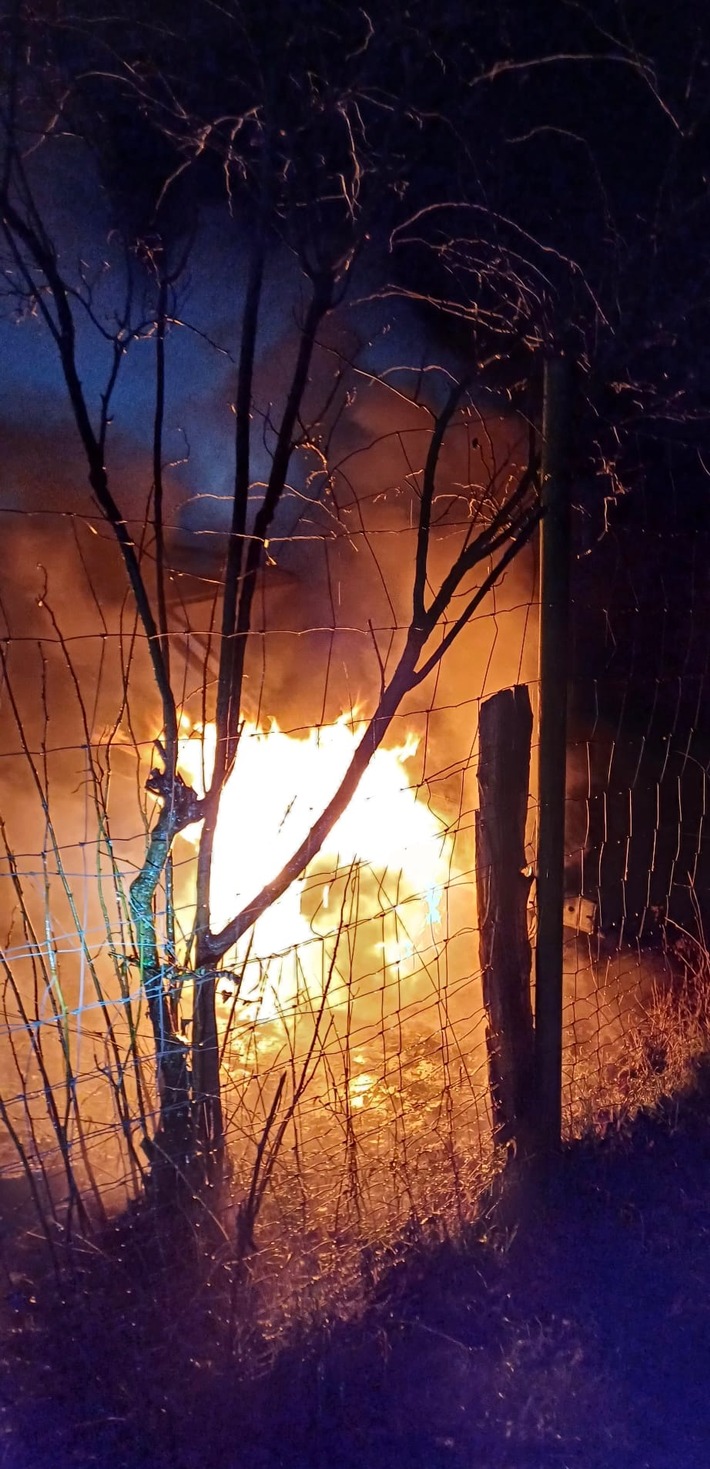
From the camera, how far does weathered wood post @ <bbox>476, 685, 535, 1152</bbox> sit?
3.62 metres

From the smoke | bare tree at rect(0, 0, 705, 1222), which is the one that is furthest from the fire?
bare tree at rect(0, 0, 705, 1222)

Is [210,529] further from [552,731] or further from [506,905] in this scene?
[506,905]

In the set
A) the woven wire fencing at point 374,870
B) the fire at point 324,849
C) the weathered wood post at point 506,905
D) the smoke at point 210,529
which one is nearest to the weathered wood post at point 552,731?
the weathered wood post at point 506,905

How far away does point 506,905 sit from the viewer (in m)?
3.73

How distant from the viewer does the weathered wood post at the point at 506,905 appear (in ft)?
11.9

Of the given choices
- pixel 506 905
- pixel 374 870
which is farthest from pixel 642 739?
pixel 374 870

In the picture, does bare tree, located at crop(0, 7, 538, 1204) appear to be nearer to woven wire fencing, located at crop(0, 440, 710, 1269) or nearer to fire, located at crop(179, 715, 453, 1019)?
woven wire fencing, located at crop(0, 440, 710, 1269)

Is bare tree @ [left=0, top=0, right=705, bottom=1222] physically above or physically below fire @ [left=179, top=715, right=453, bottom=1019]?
above

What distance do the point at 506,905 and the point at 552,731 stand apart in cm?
72

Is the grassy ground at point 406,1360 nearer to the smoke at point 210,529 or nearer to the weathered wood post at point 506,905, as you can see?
the weathered wood post at point 506,905

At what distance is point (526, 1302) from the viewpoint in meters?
3.19

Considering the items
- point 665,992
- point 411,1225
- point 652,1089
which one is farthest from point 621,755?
point 411,1225

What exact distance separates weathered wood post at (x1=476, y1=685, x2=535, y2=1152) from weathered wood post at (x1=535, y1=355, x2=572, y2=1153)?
0.06m

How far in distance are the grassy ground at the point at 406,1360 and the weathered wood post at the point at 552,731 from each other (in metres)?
0.57
